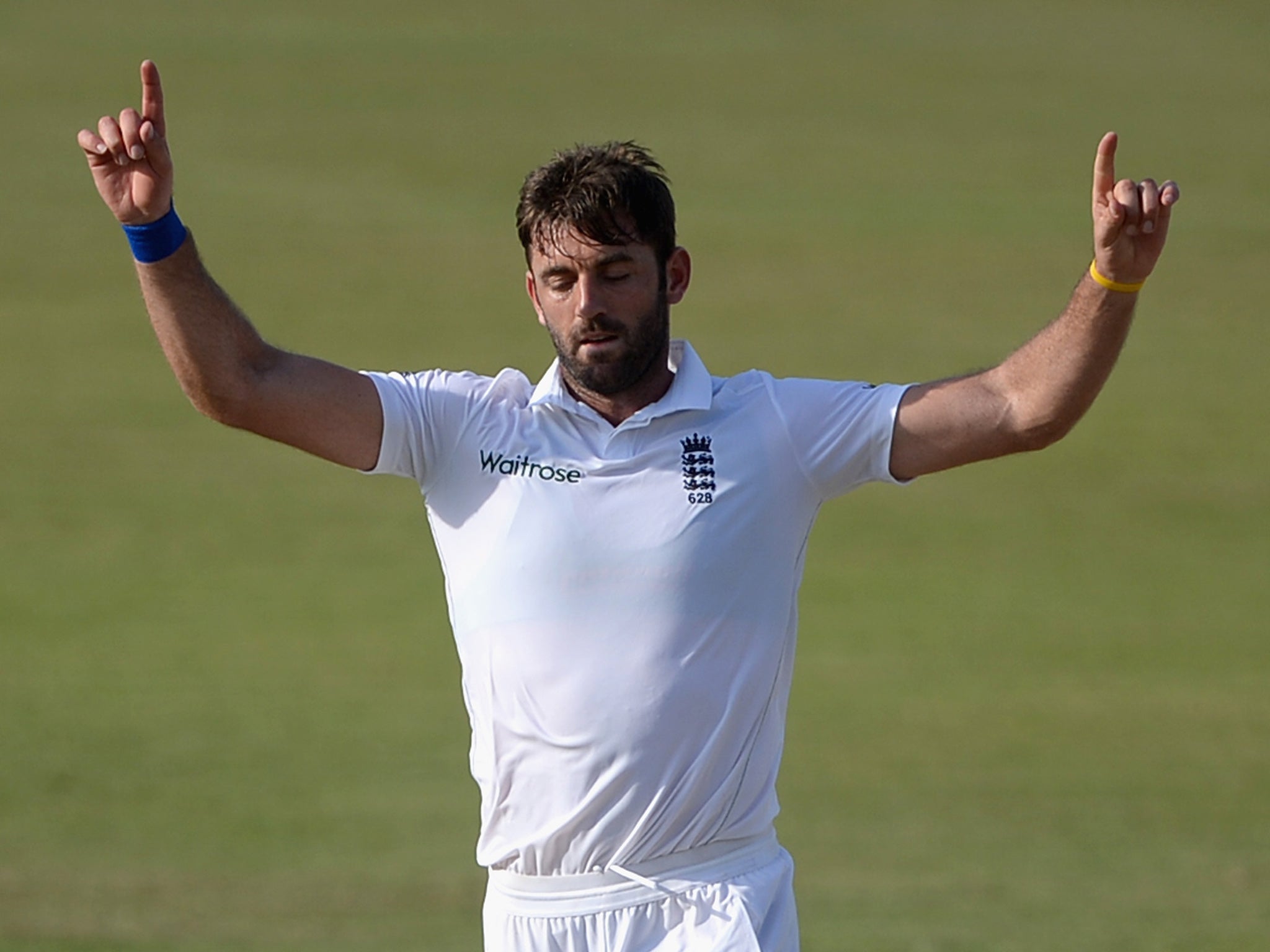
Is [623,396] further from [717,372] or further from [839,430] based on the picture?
[717,372]

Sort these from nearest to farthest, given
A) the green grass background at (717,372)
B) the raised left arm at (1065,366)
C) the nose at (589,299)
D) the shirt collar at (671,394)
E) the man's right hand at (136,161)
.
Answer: the man's right hand at (136,161)
the raised left arm at (1065,366)
the nose at (589,299)
the shirt collar at (671,394)
the green grass background at (717,372)

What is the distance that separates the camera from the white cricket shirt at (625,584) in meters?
4.75

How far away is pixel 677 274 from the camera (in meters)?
5.10

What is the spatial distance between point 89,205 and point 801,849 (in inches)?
585

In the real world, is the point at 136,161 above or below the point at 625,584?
above

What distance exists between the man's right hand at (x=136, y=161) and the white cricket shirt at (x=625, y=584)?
642 millimetres

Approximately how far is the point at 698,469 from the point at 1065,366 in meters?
0.86

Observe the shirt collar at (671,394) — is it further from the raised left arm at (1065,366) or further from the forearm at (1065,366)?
the forearm at (1065,366)

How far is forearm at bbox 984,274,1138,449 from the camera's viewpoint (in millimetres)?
4730

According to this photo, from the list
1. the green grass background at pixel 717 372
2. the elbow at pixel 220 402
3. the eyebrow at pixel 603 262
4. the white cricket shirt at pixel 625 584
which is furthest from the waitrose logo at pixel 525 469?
the green grass background at pixel 717 372

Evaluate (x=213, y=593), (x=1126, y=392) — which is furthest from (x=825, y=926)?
(x=1126, y=392)

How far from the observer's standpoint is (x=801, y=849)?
10547 millimetres

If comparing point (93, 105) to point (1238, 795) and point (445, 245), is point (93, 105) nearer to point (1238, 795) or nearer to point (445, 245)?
point (445, 245)

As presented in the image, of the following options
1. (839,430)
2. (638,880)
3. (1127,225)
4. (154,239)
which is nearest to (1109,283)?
(1127,225)
